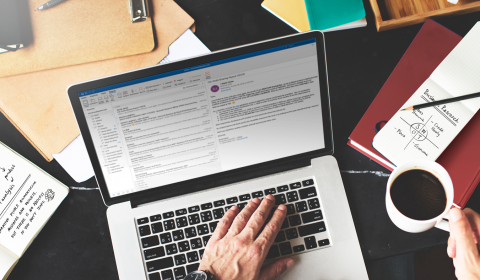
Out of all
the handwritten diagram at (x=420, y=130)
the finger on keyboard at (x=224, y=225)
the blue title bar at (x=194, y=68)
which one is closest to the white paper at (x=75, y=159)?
the blue title bar at (x=194, y=68)

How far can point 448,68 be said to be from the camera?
0.69 metres

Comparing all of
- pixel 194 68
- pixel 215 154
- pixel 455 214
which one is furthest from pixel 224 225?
pixel 455 214

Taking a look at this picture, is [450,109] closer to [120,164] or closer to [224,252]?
[224,252]

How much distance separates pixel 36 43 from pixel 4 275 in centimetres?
57

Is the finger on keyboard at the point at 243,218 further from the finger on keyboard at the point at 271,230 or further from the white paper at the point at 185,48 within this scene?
the white paper at the point at 185,48

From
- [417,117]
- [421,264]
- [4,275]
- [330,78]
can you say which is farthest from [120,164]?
[421,264]

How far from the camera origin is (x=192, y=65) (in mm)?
585

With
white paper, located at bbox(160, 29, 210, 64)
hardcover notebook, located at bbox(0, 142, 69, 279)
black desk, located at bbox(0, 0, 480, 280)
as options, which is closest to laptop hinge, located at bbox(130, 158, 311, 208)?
black desk, located at bbox(0, 0, 480, 280)

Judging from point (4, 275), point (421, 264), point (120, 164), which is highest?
point (120, 164)

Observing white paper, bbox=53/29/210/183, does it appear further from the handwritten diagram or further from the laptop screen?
the handwritten diagram

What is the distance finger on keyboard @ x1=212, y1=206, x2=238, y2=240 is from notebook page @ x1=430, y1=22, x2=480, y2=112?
0.55 metres

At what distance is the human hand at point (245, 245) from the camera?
66 centimetres

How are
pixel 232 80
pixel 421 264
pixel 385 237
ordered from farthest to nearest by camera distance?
1. pixel 421 264
2. pixel 385 237
3. pixel 232 80

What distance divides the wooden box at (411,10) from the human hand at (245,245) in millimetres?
502
